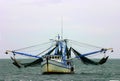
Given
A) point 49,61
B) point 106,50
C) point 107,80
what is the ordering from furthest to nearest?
point 106,50 → point 49,61 → point 107,80

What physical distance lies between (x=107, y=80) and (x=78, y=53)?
83.7 ft

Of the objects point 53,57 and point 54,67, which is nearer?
point 53,57

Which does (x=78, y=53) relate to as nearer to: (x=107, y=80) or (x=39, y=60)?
(x=39, y=60)

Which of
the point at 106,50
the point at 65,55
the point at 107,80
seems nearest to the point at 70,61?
the point at 65,55

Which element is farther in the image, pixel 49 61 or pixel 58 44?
pixel 58 44

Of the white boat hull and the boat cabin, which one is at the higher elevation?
the boat cabin

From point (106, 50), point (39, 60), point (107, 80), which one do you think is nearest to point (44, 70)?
point (39, 60)

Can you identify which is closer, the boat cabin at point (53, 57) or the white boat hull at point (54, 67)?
the boat cabin at point (53, 57)

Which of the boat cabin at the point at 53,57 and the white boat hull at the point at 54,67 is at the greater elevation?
the boat cabin at the point at 53,57

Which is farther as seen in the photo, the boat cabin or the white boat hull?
the white boat hull

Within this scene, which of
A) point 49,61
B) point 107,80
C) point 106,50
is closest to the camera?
point 107,80

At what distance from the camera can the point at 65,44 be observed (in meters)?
115

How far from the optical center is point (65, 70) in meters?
109

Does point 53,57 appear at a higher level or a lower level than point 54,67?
higher
